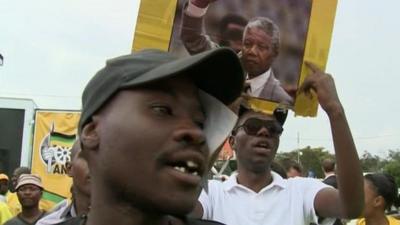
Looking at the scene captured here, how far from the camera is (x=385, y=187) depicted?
5273mm

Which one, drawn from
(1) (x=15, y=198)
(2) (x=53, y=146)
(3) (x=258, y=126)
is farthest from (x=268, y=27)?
(2) (x=53, y=146)

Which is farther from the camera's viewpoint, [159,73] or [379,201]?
[379,201]

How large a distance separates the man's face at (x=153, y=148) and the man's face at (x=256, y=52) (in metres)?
1.30

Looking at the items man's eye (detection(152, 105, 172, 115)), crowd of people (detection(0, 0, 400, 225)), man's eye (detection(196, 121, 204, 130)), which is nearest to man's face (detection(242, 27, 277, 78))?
crowd of people (detection(0, 0, 400, 225))

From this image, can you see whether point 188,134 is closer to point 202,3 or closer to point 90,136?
point 90,136

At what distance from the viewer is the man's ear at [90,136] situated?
1.59m

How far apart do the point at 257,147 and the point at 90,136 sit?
1.57 metres

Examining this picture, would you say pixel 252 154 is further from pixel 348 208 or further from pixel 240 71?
pixel 240 71

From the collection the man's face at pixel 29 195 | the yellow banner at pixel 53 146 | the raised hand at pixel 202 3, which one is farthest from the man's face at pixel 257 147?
the yellow banner at pixel 53 146

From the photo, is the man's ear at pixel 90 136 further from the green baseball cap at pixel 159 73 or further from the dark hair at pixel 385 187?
the dark hair at pixel 385 187

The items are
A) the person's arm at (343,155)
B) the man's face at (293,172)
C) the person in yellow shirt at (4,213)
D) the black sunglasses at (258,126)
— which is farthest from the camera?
the man's face at (293,172)

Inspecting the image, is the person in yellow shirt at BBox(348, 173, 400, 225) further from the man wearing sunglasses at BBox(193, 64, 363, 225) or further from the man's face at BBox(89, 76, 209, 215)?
the man's face at BBox(89, 76, 209, 215)

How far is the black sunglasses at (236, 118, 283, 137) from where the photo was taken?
3059 millimetres

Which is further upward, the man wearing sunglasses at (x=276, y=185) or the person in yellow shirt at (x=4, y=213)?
the man wearing sunglasses at (x=276, y=185)
